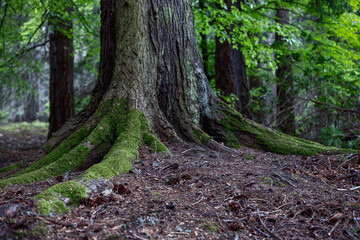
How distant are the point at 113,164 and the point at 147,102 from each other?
4.38 feet

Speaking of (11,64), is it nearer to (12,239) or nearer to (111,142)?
(111,142)

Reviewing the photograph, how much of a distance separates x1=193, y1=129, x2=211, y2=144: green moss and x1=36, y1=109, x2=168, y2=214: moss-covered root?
0.71m

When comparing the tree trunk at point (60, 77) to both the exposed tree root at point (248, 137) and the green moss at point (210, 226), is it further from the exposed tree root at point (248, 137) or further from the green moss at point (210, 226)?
the green moss at point (210, 226)

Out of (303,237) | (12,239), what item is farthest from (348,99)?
(12,239)

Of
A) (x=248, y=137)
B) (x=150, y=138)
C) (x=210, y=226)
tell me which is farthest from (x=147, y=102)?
(x=210, y=226)

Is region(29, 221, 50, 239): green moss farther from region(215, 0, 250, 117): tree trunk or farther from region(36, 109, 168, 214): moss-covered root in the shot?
region(215, 0, 250, 117): tree trunk

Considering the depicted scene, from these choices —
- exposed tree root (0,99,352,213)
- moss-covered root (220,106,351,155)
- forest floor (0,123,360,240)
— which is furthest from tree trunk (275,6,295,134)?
forest floor (0,123,360,240)

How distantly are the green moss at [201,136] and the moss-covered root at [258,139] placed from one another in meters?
0.53

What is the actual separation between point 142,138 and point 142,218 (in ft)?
5.55

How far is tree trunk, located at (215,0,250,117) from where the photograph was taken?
8312mm

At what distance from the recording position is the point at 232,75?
27.4 feet

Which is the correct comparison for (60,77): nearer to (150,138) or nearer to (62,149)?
(62,149)

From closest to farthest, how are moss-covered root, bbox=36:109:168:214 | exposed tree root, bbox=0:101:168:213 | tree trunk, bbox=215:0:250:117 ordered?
moss-covered root, bbox=36:109:168:214 < exposed tree root, bbox=0:101:168:213 < tree trunk, bbox=215:0:250:117

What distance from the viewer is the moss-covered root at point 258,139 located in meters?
4.64
